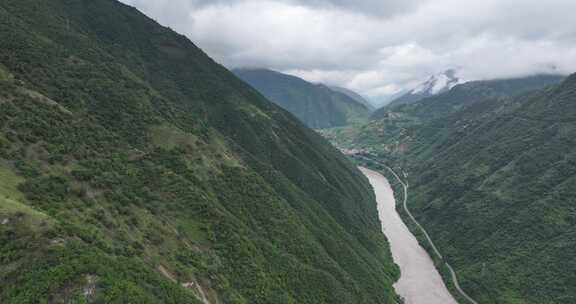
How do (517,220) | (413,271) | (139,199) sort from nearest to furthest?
1. (139,199)
2. (413,271)
3. (517,220)

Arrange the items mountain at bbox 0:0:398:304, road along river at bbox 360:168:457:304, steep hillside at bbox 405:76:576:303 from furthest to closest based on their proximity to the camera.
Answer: road along river at bbox 360:168:457:304 → steep hillside at bbox 405:76:576:303 → mountain at bbox 0:0:398:304

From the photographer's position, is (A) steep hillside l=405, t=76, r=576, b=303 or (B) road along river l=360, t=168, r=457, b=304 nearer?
(A) steep hillside l=405, t=76, r=576, b=303

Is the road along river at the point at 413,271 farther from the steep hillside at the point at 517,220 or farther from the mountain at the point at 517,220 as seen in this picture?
the steep hillside at the point at 517,220

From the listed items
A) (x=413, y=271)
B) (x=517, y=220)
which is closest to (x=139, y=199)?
(x=413, y=271)

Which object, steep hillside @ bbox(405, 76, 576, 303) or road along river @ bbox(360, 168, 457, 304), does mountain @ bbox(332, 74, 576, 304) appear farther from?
road along river @ bbox(360, 168, 457, 304)

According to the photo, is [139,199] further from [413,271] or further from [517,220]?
[517,220]

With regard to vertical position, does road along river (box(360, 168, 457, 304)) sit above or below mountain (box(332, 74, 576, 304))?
below

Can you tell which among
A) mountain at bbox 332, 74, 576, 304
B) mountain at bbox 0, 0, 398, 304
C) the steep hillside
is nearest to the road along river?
mountain at bbox 0, 0, 398, 304

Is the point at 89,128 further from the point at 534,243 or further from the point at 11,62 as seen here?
the point at 534,243

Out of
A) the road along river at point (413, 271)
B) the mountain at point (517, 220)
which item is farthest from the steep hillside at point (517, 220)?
the road along river at point (413, 271)
